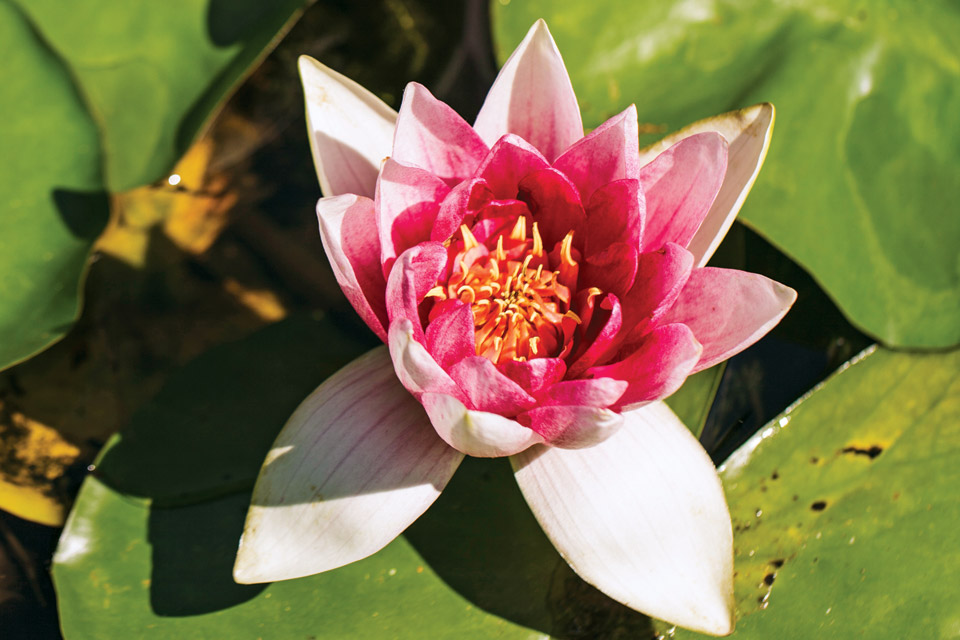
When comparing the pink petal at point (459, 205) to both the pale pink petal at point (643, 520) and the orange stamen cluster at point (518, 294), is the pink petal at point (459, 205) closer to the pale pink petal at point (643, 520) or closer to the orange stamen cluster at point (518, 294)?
the orange stamen cluster at point (518, 294)

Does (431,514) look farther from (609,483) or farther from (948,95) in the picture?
(948,95)

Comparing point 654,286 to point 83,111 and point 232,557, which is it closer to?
point 232,557

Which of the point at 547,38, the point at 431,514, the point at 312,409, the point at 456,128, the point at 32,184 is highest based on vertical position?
the point at 547,38

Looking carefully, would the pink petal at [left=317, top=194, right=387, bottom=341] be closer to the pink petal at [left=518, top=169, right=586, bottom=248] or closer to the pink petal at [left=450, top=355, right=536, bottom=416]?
the pink petal at [left=450, top=355, right=536, bottom=416]

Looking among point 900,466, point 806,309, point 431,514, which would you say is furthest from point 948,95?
point 431,514

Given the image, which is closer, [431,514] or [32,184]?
[431,514]

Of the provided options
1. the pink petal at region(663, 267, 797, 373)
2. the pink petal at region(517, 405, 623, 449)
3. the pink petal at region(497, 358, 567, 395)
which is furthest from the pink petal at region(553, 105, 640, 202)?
the pink petal at region(517, 405, 623, 449)

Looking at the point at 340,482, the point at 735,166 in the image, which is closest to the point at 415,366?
the point at 340,482
